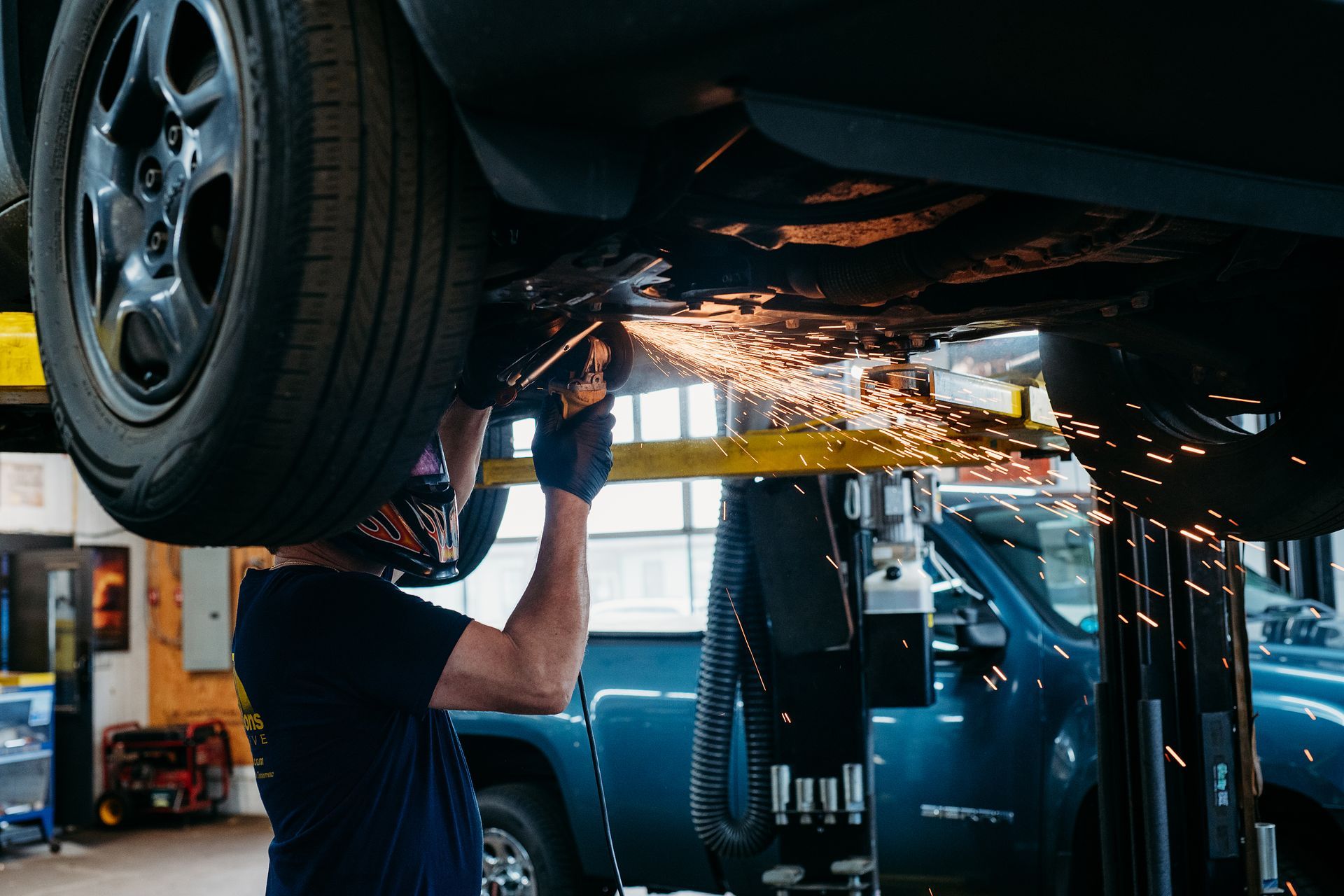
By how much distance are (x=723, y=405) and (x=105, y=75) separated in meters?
2.63

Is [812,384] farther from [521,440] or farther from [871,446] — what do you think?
[521,440]

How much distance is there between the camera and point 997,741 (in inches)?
156

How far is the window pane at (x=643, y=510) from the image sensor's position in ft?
37.1

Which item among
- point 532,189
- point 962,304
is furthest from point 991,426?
point 532,189

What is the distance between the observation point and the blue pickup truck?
3.83 m

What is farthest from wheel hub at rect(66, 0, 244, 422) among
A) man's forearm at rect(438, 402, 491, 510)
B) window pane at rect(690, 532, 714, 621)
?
window pane at rect(690, 532, 714, 621)

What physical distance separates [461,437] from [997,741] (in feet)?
7.68

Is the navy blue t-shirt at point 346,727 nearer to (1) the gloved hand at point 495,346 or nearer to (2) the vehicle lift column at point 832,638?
(1) the gloved hand at point 495,346

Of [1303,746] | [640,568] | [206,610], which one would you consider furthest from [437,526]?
[640,568]

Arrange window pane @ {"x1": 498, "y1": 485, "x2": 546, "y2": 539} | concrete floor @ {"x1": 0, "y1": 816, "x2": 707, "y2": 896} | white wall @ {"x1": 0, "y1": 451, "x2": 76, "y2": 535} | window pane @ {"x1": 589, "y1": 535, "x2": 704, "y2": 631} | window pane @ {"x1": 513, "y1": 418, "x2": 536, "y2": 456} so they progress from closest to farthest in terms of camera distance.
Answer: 1. window pane @ {"x1": 513, "y1": 418, "x2": 536, "y2": 456}
2. concrete floor @ {"x1": 0, "y1": 816, "x2": 707, "y2": 896}
3. white wall @ {"x1": 0, "y1": 451, "x2": 76, "y2": 535}
4. window pane @ {"x1": 589, "y1": 535, "x2": 704, "y2": 631}
5. window pane @ {"x1": 498, "y1": 485, "x2": 546, "y2": 539}

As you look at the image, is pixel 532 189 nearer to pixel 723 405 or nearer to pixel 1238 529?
pixel 1238 529

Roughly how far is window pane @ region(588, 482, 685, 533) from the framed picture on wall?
4.21m

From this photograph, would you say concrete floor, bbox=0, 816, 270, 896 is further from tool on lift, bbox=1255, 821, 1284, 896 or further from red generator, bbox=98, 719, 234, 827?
tool on lift, bbox=1255, 821, 1284, 896

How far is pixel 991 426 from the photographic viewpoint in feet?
10.9
